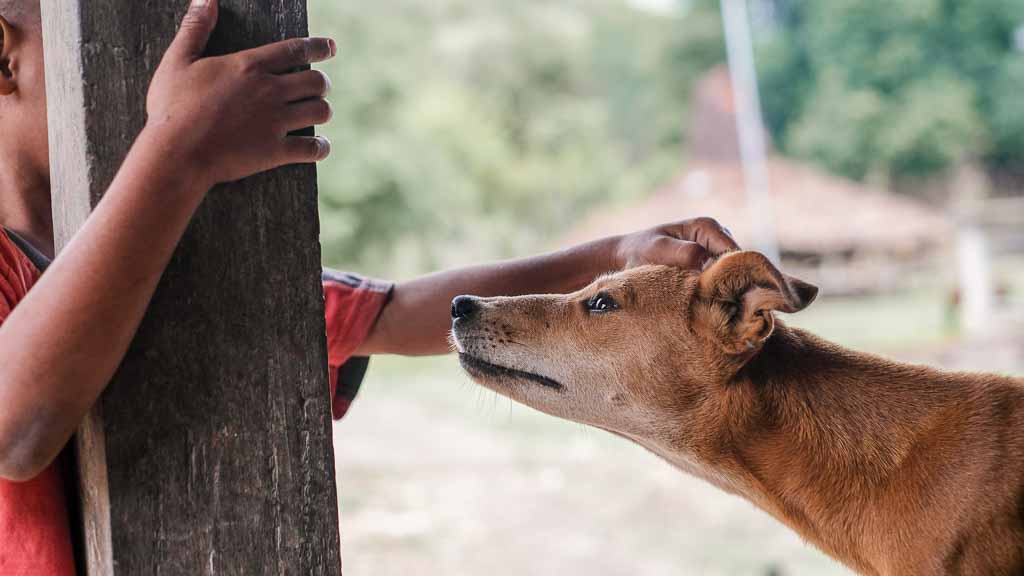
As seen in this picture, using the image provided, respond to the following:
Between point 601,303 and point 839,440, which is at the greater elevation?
point 601,303

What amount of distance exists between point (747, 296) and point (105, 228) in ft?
3.67

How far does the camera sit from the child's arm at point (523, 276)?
1.75m

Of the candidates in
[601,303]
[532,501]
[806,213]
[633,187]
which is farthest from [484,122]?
[601,303]

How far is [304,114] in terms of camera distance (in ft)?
3.86

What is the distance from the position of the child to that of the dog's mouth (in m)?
0.71

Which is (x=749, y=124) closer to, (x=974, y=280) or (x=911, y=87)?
(x=911, y=87)

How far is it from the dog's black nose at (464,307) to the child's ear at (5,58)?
770 mm

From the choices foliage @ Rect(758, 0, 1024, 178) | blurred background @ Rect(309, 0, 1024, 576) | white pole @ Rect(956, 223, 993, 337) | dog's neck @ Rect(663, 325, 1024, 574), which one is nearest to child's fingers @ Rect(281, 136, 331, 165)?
dog's neck @ Rect(663, 325, 1024, 574)

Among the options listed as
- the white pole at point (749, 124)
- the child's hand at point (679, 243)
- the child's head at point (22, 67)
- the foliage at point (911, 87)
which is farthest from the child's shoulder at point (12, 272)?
the foliage at point (911, 87)

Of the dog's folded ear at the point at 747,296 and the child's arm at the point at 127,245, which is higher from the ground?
the child's arm at the point at 127,245

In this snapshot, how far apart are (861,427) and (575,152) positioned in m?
19.3

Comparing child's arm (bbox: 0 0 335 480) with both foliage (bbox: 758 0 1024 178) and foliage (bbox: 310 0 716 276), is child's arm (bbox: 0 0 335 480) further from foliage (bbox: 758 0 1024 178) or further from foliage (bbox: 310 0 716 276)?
foliage (bbox: 758 0 1024 178)

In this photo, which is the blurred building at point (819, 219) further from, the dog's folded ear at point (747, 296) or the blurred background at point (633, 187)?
the dog's folded ear at point (747, 296)

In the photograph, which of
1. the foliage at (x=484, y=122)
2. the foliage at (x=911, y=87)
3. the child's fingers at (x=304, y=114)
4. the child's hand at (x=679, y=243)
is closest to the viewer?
the child's fingers at (x=304, y=114)
